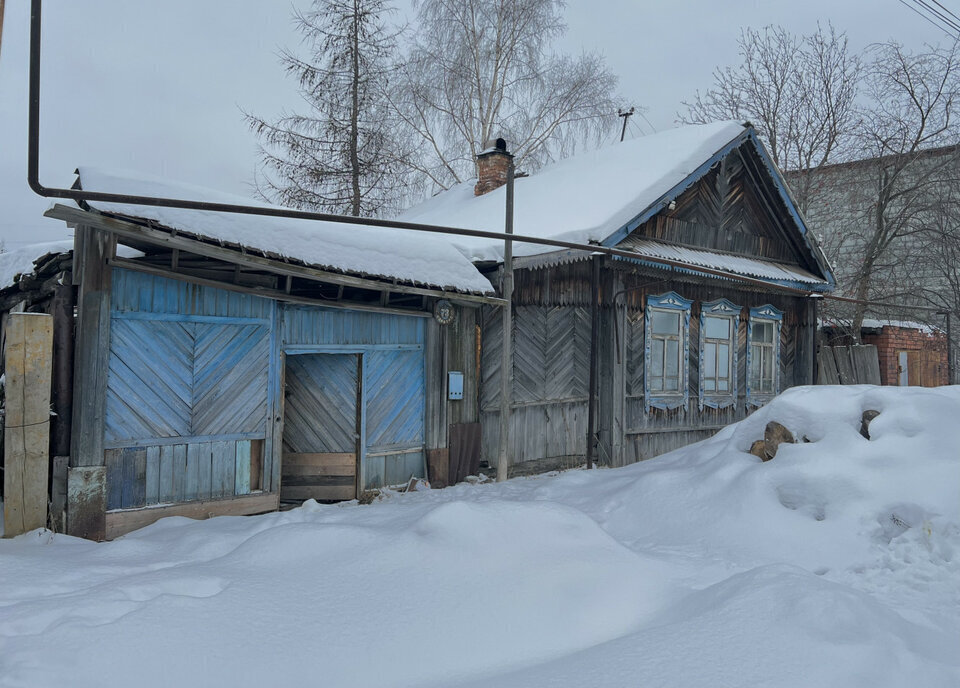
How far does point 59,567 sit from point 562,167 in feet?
40.0

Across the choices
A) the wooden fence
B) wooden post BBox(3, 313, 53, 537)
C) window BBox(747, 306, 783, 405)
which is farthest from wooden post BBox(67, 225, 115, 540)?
the wooden fence

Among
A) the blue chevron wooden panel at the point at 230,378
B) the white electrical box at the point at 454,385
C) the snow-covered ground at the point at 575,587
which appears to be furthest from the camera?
the white electrical box at the point at 454,385

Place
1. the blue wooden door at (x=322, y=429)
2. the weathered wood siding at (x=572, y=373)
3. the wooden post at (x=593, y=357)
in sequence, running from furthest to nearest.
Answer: the weathered wood siding at (x=572, y=373) → the wooden post at (x=593, y=357) → the blue wooden door at (x=322, y=429)

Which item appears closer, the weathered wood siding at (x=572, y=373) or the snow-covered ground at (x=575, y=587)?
the snow-covered ground at (x=575, y=587)

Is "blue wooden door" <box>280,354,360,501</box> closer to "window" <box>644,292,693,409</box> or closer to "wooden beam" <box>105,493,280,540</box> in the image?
"wooden beam" <box>105,493,280,540</box>

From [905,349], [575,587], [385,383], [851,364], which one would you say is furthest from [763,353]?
[575,587]

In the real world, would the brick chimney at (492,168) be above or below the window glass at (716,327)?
above

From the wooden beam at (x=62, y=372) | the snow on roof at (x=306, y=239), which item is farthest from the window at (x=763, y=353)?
the wooden beam at (x=62, y=372)

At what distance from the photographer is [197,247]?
5629 mm

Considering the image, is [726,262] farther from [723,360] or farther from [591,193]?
[591,193]

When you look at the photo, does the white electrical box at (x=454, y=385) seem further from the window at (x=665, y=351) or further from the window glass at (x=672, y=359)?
the window glass at (x=672, y=359)

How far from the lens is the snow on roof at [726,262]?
987cm

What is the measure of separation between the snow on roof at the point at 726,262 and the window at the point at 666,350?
0.77 m

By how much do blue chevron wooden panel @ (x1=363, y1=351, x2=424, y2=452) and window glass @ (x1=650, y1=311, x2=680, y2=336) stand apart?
4.47m
